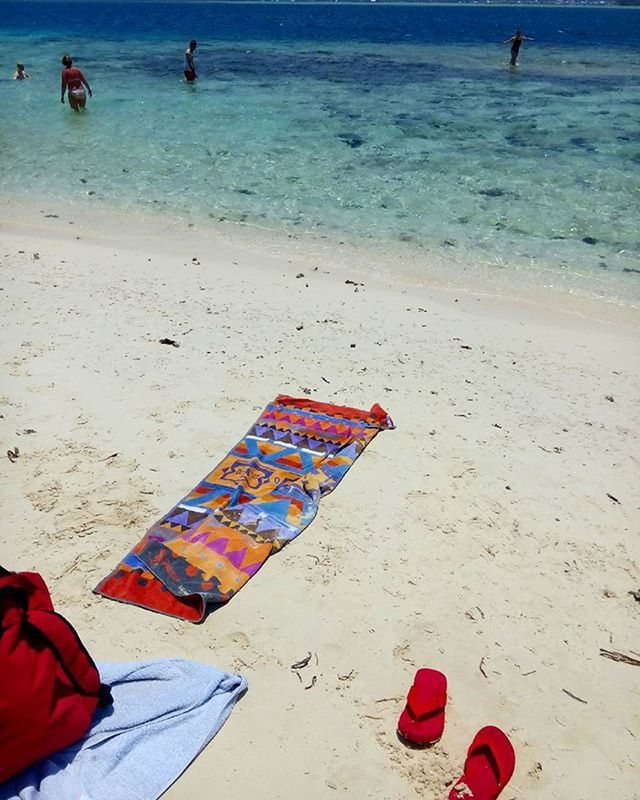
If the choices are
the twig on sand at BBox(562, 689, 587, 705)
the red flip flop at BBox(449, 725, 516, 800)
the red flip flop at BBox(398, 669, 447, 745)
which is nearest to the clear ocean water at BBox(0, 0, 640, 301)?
the twig on sand at BBox(562, 689, 587, 705)

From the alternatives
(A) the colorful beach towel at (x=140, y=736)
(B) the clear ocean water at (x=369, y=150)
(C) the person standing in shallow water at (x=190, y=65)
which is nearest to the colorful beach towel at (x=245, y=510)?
(A) the colorful beach towel at (x=140, y=736)

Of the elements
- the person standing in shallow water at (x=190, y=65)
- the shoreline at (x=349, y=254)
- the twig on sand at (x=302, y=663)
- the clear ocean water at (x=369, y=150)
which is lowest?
the twig on sand at (x=302, y=663)

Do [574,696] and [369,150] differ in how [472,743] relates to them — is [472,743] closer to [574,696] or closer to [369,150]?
[574,696]

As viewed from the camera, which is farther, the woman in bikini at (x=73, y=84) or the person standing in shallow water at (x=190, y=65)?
the person standing in shallow water at (x=190, y=65)

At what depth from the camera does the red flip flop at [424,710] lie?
10.6 feet

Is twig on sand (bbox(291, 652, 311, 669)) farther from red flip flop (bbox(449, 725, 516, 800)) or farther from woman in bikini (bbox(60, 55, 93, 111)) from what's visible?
woman in bikini (bbox(60, 55, 93, 111))

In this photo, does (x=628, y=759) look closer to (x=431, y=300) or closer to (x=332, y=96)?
(x=431, y=300)

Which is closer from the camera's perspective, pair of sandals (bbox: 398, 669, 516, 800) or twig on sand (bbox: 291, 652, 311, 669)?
pair of sandals (bbox: 398, 669, 516, 800)

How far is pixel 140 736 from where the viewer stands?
313 centimetres

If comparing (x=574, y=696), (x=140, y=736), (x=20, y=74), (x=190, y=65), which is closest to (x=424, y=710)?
(x=574, y=696)

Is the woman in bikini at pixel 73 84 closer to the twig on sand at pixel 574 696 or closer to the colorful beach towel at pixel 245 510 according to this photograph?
the colorful beach towel at pixel 245 510

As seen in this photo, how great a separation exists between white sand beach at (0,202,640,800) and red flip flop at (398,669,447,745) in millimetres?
79

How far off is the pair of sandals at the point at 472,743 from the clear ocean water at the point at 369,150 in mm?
7259

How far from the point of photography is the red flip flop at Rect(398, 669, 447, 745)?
3240 mm
